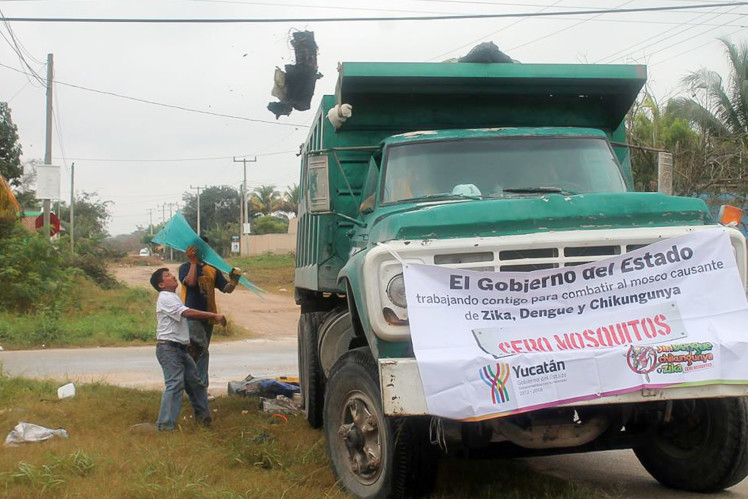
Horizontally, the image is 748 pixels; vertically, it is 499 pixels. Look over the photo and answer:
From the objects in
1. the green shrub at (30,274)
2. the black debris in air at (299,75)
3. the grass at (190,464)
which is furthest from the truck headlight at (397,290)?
the green shrub at (30,274)

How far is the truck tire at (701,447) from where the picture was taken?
5418 mm

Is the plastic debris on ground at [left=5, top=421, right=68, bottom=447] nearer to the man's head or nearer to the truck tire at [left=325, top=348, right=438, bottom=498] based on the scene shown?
the man's head

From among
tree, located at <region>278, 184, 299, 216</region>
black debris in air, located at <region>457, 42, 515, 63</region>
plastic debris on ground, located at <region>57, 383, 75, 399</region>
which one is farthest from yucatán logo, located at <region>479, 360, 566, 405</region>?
tree, located at <region>278, 184, 299, 216</region>

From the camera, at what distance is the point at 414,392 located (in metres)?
4.57

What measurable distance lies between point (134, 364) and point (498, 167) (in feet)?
32.5

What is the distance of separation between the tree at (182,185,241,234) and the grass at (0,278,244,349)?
66911 millimetres

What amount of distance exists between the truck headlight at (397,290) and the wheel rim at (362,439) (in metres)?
0.69

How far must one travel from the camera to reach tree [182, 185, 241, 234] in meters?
91.8

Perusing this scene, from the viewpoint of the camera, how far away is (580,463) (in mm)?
6973

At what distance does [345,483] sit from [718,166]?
16098 mm

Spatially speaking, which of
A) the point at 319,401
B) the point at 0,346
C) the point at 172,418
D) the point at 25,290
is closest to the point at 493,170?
the point at 319,401

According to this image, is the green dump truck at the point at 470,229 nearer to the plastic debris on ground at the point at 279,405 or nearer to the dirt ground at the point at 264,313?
the plastic debris on ground at the point at 279,405

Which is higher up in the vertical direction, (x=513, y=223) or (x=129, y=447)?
(x=513, y=223)

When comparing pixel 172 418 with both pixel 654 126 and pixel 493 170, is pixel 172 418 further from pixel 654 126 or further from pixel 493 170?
pixel 654 126
